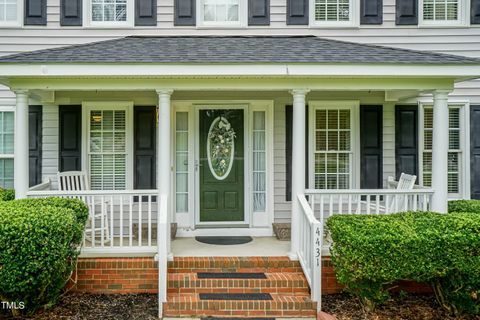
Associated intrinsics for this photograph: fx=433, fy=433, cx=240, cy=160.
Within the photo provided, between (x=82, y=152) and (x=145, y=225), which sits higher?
(x=82, y=152)

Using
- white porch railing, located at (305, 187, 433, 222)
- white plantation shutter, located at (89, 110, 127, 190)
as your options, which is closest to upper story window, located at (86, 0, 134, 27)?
white plantation shutter, located at (89, 110, 127, 190)

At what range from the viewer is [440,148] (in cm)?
574

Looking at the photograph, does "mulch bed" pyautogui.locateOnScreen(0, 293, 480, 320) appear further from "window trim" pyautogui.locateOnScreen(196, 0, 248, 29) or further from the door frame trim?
"window trim" pyautogui.locateOnScreen(196, 0, 248, 29)

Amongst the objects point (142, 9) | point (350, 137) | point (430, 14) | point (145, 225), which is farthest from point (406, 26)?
point (145, 225)

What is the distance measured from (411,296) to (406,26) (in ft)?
14.9

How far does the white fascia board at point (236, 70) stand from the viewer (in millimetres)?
5316

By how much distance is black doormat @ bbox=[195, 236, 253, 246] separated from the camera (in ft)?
21.4

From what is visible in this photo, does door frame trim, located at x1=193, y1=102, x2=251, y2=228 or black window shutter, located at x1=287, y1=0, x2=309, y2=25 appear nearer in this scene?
door frame trim, located at x1=193, y1=102, x2=251, y2=228

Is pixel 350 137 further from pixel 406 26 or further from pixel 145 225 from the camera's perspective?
pixel 145 225

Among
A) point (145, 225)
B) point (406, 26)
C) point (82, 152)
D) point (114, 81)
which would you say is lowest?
point (145, 225)

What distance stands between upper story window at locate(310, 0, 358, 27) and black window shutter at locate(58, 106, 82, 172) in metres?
4.45

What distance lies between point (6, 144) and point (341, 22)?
608 cm

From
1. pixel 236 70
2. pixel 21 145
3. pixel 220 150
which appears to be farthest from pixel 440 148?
pixel 21 145

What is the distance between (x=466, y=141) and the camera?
7.43 m
